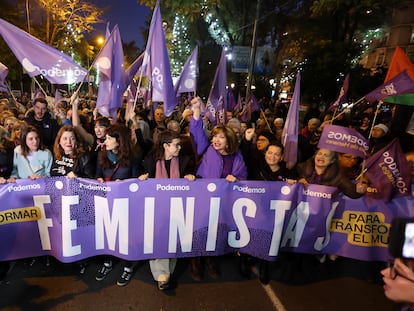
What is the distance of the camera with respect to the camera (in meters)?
1.47

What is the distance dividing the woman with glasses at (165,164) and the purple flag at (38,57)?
61.3 inches

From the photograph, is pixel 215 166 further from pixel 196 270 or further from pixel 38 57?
pixel 38 57

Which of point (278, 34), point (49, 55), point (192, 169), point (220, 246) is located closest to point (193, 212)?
point (220, 246)

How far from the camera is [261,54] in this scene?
15.1m

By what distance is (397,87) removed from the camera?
450 cm

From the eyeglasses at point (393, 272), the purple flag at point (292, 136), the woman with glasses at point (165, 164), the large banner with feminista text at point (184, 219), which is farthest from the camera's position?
the purple flag at point (292, 136)

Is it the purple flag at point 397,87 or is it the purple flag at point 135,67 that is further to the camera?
the purple flag at point 135,67

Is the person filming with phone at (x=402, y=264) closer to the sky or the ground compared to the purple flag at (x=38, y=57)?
closer to the ground

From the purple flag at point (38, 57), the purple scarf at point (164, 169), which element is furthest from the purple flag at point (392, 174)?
A: the purple flag at point (38, 57)

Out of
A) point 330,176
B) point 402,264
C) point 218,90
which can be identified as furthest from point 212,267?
point 218,90

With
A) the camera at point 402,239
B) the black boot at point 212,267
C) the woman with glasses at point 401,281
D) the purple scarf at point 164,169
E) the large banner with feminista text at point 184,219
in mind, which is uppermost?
the camera at point 402,239

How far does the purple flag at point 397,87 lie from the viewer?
446cm

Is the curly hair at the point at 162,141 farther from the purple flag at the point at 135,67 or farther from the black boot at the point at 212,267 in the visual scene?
the purple flag at the point at 135,67

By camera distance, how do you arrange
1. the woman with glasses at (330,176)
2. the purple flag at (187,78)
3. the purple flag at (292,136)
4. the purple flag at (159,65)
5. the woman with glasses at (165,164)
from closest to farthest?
the woman with glasses at (165,164)
the woman with glasses at (330,176)
the purple flag at (159,65)
the purple flag at (292,136)
the purple flag at (187,78)
